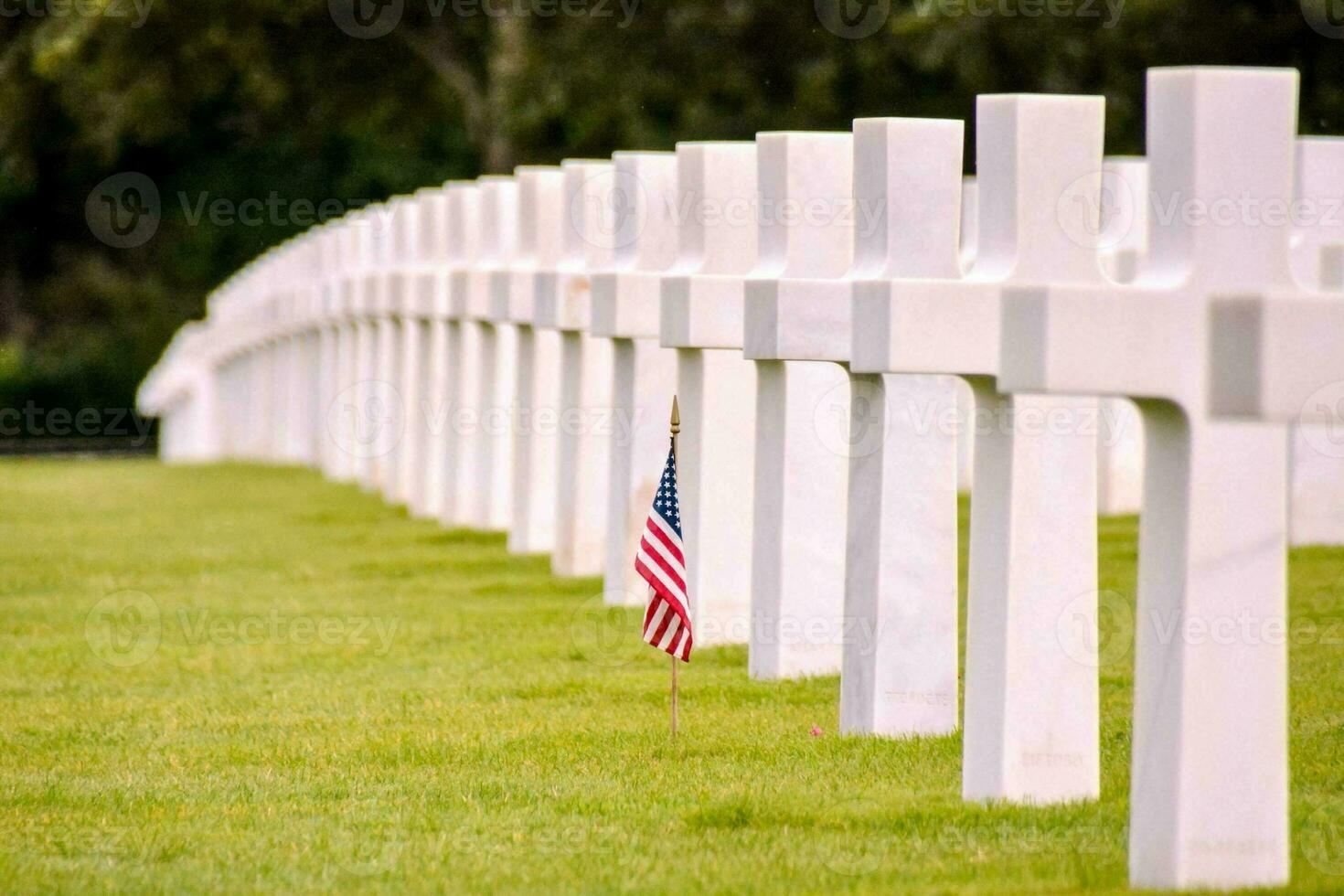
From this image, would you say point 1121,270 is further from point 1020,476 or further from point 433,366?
point 1020,476

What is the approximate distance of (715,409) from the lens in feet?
32.4

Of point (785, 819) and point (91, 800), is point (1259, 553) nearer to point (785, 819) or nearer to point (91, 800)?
point (785, 819)

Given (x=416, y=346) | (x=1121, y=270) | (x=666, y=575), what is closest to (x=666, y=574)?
(x=666, y=575)

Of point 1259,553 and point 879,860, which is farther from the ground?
point 1259,553

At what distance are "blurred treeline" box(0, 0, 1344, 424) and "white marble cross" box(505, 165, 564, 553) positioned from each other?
13112 millimetres

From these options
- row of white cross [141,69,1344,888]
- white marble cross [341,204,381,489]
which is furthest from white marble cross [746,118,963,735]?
white marble cross [341,204,381,489]

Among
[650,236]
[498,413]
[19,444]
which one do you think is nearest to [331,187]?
[19,444]

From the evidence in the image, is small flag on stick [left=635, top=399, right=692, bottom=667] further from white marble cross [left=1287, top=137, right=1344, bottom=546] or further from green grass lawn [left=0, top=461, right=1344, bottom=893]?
white marble cross [left=1287, top=137, right=1344, bottom=546]

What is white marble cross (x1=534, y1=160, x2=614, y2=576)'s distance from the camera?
12.5 metres

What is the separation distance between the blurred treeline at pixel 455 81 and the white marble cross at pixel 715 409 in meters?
16.7

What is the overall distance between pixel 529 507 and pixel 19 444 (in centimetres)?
2715

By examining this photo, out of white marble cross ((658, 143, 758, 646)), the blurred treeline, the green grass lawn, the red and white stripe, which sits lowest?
the green grass lawn

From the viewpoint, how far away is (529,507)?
13.8 m

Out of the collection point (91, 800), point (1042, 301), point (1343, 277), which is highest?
point (1343, 277)
